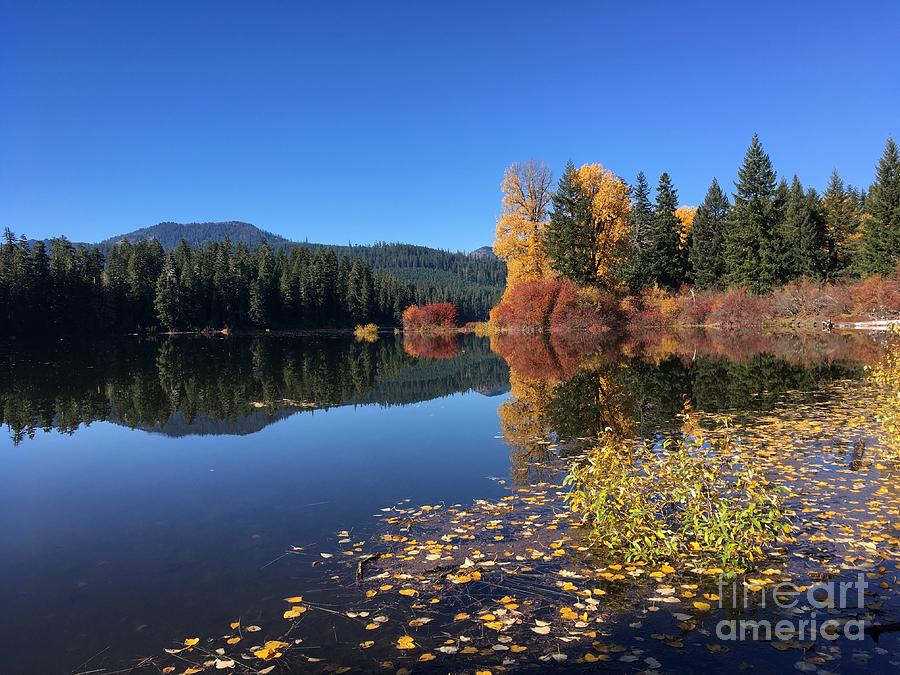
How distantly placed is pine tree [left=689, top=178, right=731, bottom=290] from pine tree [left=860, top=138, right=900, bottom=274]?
1237cm

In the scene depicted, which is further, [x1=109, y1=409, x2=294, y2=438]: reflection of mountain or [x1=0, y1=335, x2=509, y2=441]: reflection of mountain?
[x1=0, y1=335, x2=509, y2=441]: reflection of mountain

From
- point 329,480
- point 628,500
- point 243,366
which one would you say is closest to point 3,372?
point 243,366

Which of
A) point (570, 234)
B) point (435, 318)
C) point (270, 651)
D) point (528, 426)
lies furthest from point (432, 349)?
point (435, 318)

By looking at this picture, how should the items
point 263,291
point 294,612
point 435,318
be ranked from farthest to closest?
point 263,291 → point 435,318 → point 294,612

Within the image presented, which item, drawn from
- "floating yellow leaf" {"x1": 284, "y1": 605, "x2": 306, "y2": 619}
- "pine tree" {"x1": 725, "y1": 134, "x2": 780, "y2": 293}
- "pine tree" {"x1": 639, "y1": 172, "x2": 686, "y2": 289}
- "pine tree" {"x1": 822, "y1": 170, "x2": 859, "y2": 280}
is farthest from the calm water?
"pine tree" {"x1": 822, "y1": 170, "x2": 859, "y2": 280}

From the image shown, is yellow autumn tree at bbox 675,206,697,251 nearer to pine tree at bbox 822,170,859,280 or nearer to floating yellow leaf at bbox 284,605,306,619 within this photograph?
pine tree at bbox 822,170,859,280

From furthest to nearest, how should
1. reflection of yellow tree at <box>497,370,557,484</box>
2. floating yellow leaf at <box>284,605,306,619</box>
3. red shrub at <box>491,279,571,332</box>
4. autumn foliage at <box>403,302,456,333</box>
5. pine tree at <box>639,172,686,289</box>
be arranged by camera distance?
1. autumn foliage at <box>403,302,456,333</box>
2. pine tree at <box>639,172,686,289</box>
3. red shrub at <box>491,279,571,332</box>
4. reflection of yellow tree at <box>497,370,557,484</box>
5. floating yellow leaf at <box>284,605,306,619</box>

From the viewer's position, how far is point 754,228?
2105 inches

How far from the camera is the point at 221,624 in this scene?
16.1ft

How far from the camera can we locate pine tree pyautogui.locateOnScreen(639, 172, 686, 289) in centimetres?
5900

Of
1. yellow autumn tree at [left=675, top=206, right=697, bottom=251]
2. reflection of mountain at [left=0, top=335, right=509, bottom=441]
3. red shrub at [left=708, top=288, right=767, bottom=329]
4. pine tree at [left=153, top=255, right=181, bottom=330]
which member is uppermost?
yellow autumn tree at [left=675, top=206, right=697, bottom=251]

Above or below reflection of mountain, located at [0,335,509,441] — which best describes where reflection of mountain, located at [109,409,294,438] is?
below

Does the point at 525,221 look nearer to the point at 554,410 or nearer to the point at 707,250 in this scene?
the point at 707,250

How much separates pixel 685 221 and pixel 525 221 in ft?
127
